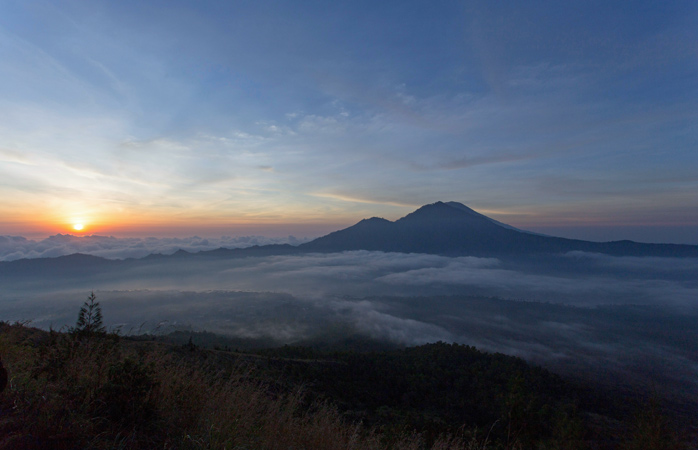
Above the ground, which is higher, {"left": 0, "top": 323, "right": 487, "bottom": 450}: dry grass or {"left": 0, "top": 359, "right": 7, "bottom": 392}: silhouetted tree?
{"left": 0, "top": 359, "right": 7, "bottom": 392}: silhouetted tree

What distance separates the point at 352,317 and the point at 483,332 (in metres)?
76.8

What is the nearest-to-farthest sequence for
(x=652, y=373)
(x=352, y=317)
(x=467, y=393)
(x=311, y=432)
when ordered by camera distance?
(x=311, y=432) < (x=467, y=393) < (x=652, y=373) < (x=352, y=317)

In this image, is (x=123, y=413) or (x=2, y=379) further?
(x=123, y=413)

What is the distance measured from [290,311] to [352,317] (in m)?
41.4

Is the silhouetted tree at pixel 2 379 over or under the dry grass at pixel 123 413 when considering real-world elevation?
over

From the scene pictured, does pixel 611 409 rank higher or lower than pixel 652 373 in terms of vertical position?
higher

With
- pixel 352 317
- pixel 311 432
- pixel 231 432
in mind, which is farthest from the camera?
pixel 352 317

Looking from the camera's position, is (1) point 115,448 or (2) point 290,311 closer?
(1) point 115,448

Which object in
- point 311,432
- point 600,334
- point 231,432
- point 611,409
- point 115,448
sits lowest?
point 600,334

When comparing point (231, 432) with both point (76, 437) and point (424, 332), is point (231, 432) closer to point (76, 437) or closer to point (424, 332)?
point (76, 437)

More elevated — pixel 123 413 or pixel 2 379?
pixel 2 379

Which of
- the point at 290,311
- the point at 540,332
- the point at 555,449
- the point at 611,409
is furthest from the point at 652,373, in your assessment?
the point at 290,311

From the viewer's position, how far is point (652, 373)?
401ft

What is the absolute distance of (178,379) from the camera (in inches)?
188
